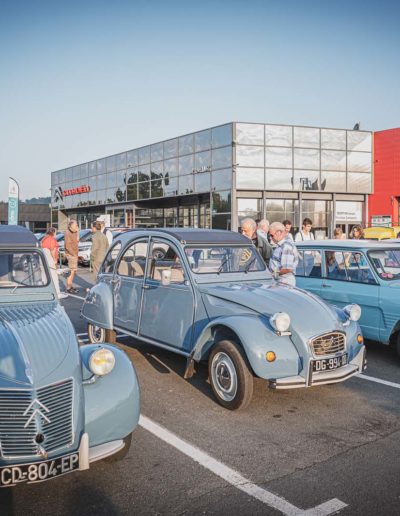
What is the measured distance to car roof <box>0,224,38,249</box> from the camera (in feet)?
16.5

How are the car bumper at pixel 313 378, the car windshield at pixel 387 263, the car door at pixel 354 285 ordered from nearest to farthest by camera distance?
the car bumper at pixel 313 378 < the car door at pixel 354 285 < the car windshield at pixel 387 263

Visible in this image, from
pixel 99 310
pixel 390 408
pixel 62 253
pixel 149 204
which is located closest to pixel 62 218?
pixel 149 204

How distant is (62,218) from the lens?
4791 cm

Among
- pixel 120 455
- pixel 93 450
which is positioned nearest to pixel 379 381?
pixel 120 455

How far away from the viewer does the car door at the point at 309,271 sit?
8023 mm

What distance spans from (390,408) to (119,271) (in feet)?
12.8

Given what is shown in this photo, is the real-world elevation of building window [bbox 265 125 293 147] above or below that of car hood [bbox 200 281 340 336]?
above

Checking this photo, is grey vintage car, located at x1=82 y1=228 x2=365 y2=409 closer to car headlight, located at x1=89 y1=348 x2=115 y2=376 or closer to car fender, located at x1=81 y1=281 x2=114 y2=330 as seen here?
car fender, located at x1=81 y1=281 x2=114 y2=330

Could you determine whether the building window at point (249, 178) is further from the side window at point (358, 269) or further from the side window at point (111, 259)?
the side window at point (111, 259)

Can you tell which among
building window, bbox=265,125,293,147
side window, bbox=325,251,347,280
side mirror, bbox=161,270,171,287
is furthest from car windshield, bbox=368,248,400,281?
building window, bbox=265,125,293,147

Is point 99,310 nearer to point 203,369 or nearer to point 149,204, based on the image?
point 203,369

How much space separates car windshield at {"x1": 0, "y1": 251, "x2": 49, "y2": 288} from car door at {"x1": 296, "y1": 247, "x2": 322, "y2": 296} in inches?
179

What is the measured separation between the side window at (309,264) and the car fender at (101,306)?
327 centimetres

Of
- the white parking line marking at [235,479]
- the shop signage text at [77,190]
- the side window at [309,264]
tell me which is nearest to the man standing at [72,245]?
the side window at [309,264]
